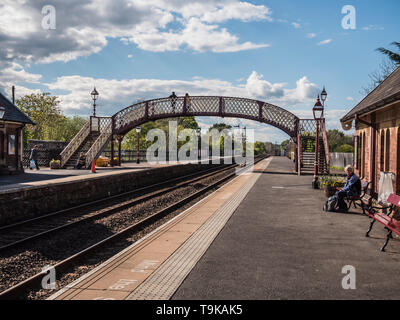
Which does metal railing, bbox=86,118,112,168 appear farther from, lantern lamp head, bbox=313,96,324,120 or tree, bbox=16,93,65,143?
tree, bbox=16,93,65,143

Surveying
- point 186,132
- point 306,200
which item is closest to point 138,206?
point 306,200

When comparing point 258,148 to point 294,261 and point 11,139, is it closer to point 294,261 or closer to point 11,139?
point 11,139

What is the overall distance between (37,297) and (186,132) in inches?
2345

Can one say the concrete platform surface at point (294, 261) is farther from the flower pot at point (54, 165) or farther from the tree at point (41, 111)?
the tree at point (41, 111)

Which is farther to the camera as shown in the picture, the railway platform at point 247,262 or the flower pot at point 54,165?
the flower pot at point 54,165

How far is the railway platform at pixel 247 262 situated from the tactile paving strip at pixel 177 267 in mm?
13

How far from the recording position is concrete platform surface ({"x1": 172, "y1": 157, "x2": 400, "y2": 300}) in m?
4.97

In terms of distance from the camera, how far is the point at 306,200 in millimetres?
14000

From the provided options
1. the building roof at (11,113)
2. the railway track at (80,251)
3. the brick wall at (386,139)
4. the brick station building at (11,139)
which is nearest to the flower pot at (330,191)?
the brick wall at (386,139)

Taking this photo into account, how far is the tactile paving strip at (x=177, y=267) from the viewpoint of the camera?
4930 millimetres

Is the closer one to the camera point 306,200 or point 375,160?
point 375,160

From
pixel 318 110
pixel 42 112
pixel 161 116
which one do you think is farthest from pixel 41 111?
pixel 318 110

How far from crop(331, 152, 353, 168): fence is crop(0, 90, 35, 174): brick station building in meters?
29.0
